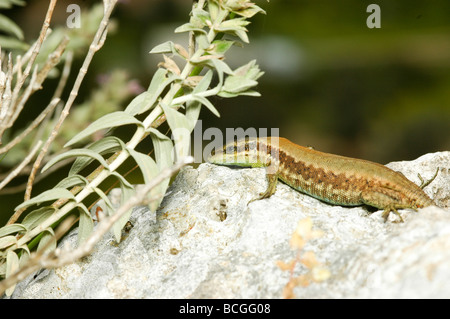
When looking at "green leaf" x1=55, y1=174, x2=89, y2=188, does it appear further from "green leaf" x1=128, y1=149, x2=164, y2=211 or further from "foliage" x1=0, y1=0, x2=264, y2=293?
"green leaf" x1=128, y1=149, x2=164, y2=211

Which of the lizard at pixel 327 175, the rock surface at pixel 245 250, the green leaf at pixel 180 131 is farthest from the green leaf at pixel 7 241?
the lizard at pixel 327 175

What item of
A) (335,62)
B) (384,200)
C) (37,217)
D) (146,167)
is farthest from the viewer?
(335,62)

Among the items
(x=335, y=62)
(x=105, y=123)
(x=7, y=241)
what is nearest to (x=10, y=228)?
(x=7, y=241)

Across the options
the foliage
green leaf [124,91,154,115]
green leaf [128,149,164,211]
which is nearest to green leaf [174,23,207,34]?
the foliage

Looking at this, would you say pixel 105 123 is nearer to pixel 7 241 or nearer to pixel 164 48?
pixel 164 48

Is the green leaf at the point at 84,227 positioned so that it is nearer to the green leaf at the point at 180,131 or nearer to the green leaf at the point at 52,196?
the green leaf at the point at 52,196

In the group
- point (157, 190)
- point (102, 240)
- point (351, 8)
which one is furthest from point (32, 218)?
point (351, 8)

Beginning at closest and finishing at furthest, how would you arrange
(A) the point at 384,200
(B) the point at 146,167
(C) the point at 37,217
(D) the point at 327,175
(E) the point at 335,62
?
(B) the point at 146,167 < (C) the point at 37,217 < (A) the point at 384,200 < (D) the point at 327,175 < (E) the point at 335,62
